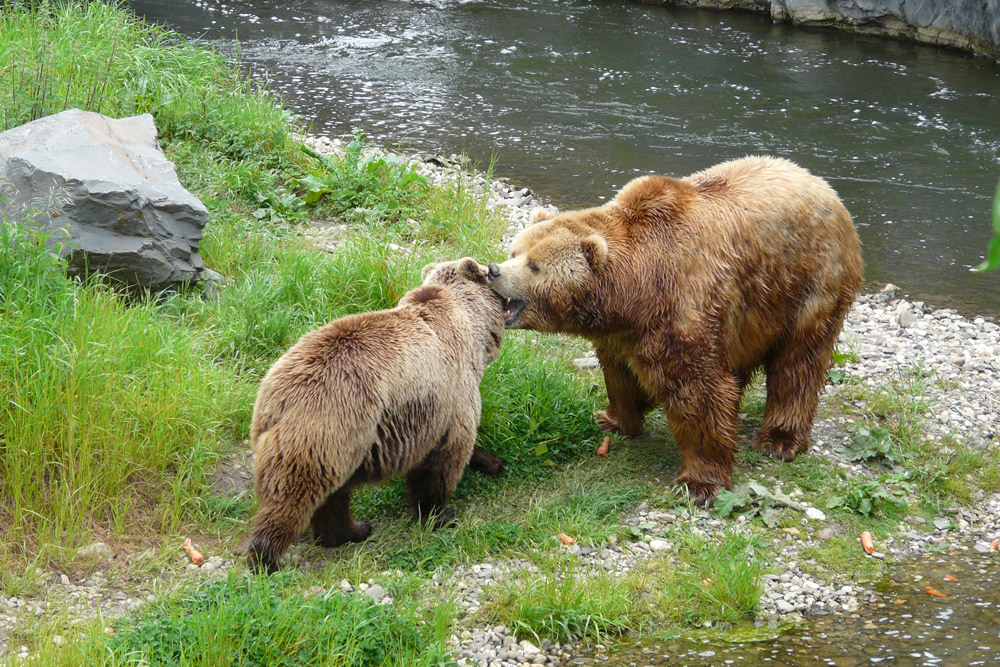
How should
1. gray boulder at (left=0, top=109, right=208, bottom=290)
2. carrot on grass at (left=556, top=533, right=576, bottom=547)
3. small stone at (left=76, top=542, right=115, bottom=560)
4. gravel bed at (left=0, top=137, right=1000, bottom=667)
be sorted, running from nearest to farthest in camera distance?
gravel bed at (left=0, top=137, right=1000, bottom=667) < small stone at (left=76, top=542, right=115, bottom=560) < carrot on grass at (left=556, top=533, right=576, bottom=547) < gray boulder at (left=0, top=109, right=208, bottom=290)

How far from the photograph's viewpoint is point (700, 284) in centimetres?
511

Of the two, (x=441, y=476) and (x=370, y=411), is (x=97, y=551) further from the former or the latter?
(x=441, y=476)

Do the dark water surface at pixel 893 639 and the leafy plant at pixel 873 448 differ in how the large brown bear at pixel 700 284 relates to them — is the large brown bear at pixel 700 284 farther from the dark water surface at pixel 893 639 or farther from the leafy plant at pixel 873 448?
the dark water surface at pixel 893 639

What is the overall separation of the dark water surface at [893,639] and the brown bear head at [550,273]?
5.79 ft

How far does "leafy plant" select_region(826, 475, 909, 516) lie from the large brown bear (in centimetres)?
65

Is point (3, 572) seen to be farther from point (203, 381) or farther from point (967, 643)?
point (967, 643)

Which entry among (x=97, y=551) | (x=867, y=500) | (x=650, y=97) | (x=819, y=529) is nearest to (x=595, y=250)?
(x=819, y=529)

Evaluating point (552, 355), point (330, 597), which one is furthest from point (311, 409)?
point (552, 355)

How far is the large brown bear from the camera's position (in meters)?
5.09

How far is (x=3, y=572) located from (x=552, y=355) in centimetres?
371


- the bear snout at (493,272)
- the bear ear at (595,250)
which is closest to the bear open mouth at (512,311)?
Result: the bear snout at (493,272)

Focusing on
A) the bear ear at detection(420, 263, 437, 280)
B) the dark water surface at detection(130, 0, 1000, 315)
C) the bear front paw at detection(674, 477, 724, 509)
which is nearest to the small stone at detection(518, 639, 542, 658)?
the bear front paw at detection(674, 477, 724, 509)

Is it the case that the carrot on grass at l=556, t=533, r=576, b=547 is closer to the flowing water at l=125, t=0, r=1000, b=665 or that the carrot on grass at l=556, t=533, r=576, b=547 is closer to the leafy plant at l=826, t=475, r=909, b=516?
the leafy plant at l=826, t=475, r=909, b=516

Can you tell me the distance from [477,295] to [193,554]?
6.24 ft
